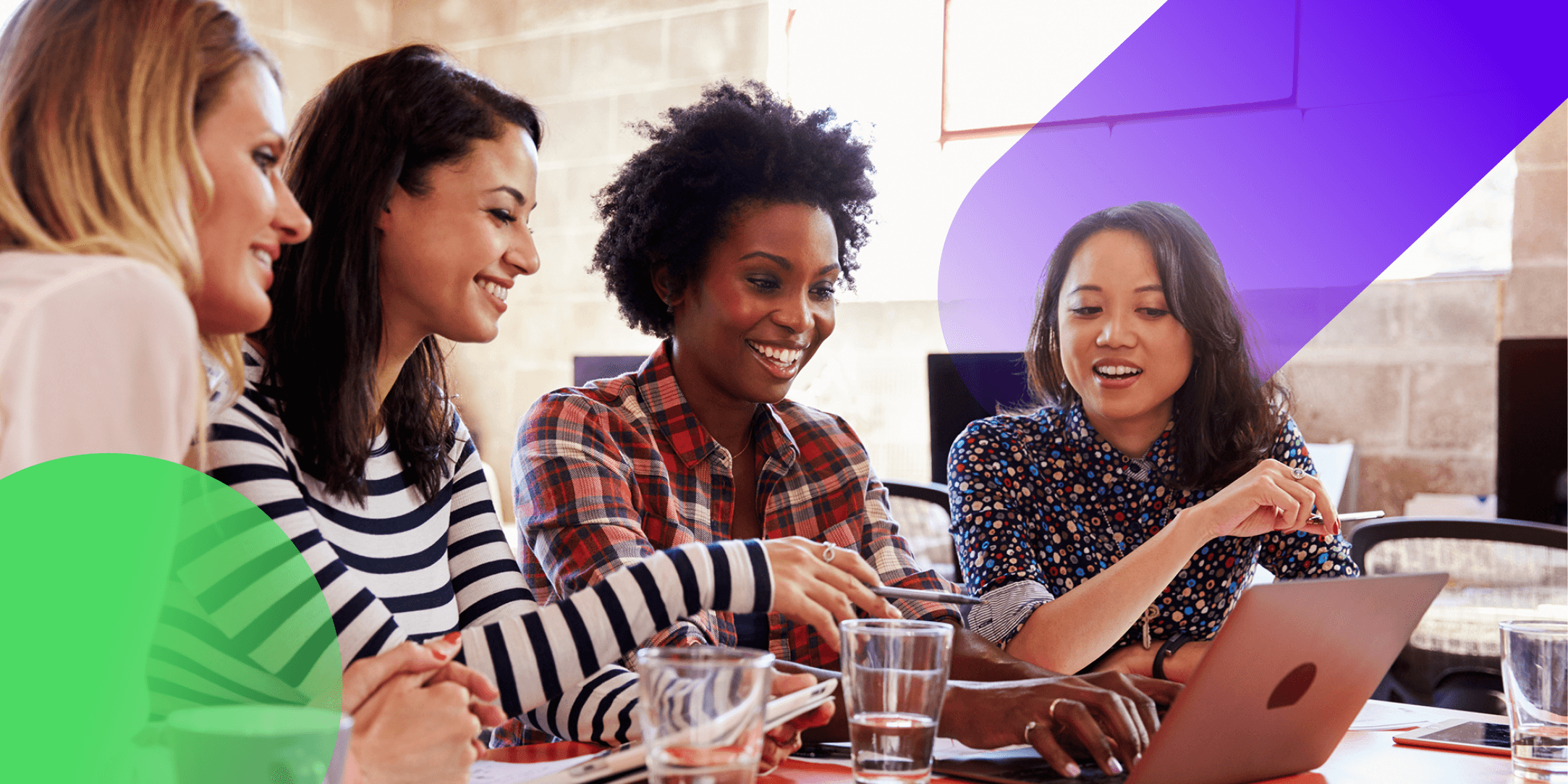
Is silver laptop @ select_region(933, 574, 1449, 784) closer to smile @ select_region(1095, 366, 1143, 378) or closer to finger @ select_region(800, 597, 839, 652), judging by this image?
finger @ select_region(800, 597, 839, 652)

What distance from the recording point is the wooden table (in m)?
0.87

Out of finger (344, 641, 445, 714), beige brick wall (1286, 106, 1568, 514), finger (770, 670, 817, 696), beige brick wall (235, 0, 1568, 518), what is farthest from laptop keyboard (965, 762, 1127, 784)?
beige brick wall (235, 0, 1568, 518)

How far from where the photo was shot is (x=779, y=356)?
146 cm

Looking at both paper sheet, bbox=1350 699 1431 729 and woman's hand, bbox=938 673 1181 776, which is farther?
paper sheet, bbox=1350 699 1431 729

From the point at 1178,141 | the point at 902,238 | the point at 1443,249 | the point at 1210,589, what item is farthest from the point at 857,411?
the point at 1210,589

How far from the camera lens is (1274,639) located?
77cm

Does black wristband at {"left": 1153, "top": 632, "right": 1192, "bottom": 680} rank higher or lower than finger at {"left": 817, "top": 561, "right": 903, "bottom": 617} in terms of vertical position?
lower

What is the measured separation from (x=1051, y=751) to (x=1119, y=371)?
0.83m

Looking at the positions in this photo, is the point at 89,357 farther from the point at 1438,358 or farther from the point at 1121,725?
the point at 1438,358

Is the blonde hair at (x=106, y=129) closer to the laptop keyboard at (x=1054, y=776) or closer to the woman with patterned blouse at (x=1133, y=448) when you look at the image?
the laptop keyboard at (x=1054, y=776)

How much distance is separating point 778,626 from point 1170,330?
0.68 meters

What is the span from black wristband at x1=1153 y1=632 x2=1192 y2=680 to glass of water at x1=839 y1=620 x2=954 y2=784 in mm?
772
